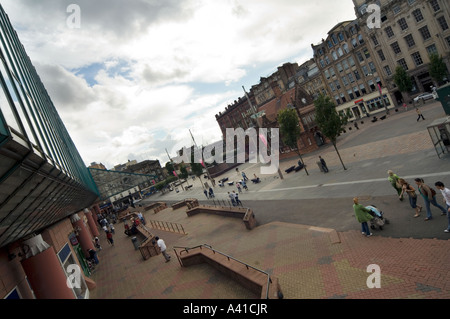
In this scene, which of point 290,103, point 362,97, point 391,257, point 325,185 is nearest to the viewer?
point 391,257

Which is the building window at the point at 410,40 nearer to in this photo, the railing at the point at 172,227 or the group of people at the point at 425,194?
the group of people at the point at 425,194

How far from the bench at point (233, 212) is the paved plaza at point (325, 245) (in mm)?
508

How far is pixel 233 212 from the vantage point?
20.6 meters

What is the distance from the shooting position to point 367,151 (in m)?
25.9

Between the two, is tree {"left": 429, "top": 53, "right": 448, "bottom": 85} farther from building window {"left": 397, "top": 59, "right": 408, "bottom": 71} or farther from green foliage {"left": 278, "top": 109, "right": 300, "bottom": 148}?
green foliage {"left": 278, "top": 109, "right": 300, "bottom": 148}

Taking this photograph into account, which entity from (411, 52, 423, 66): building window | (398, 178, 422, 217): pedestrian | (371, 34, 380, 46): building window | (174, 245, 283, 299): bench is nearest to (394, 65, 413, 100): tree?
(411, 52, 423, 66): building window

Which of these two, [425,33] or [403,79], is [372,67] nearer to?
[403,79]

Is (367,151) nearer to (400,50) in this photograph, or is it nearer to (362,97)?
(400,50)

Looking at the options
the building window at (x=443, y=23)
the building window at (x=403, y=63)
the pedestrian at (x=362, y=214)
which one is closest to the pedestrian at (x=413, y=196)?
the pedestrian at (x=362, y=214)

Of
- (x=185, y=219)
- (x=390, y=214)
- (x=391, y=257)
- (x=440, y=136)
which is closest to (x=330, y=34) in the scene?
(x=440, y=136)

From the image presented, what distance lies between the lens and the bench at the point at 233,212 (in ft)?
56.0

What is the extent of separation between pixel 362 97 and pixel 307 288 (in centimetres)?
5303

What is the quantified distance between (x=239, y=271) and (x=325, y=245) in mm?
3866

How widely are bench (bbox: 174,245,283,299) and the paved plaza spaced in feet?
1.04
